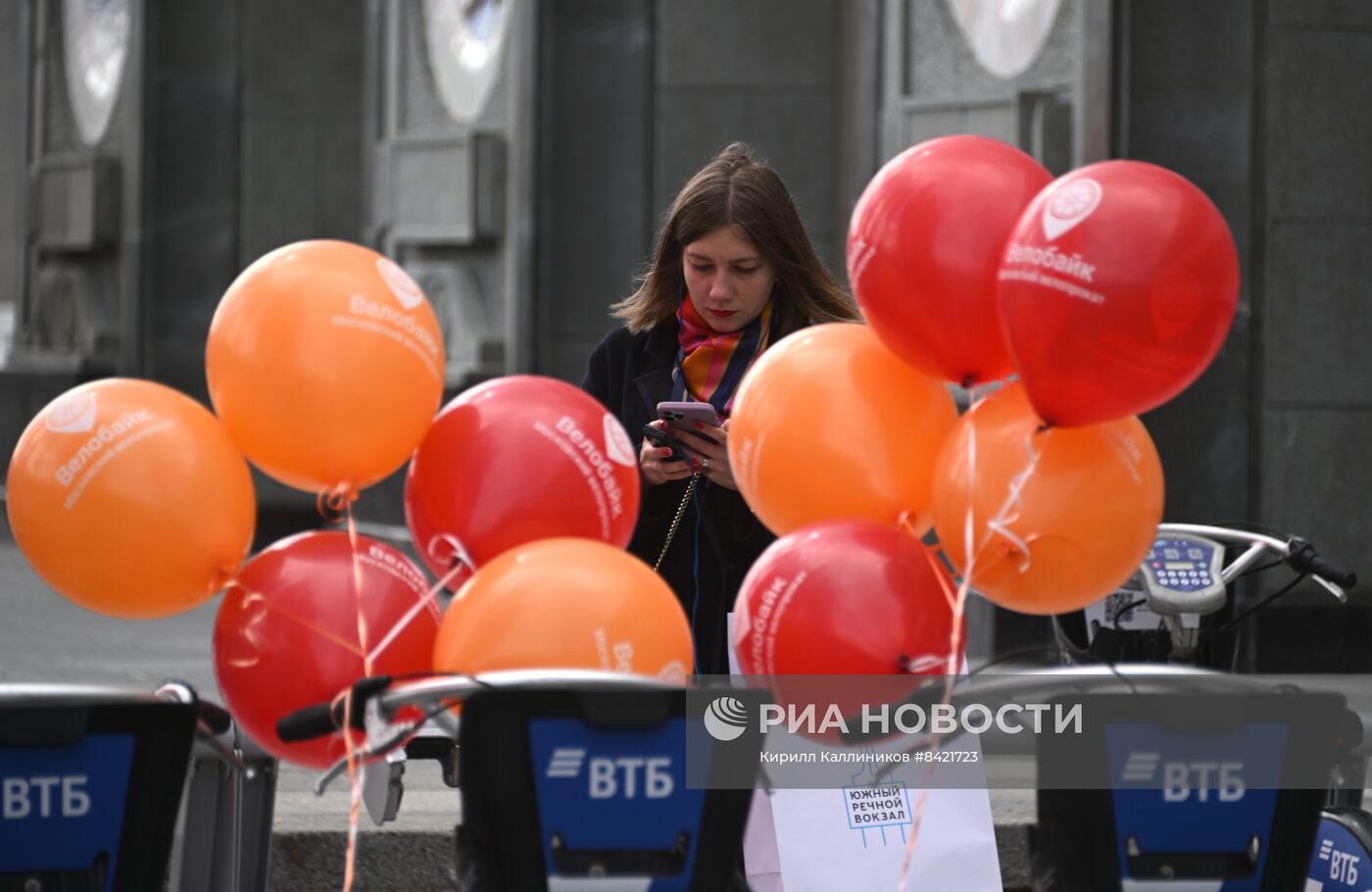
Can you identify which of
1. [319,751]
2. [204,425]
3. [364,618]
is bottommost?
[319,751]

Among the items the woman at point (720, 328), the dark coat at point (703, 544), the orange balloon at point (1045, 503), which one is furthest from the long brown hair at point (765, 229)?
the orange balloon at point (1045, 503)

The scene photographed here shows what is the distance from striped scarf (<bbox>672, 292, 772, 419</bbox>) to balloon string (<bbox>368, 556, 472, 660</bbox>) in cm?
109

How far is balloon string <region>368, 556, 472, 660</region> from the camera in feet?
10.2

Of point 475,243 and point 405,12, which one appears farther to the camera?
point 405,12

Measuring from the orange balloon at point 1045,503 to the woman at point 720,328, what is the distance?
1.05 m

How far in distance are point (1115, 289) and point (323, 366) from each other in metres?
1.23

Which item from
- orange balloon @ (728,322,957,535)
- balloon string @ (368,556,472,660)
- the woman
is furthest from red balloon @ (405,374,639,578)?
the woman

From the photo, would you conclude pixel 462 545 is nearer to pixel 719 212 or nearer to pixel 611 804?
pixel 611 804

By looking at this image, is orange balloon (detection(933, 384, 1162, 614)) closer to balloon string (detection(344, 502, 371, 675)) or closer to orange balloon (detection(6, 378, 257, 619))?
balloon string (detection(344, 502, 371, 675))

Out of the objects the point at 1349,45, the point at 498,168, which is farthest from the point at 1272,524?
the point at 498,168

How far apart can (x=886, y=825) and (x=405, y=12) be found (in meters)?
8.90

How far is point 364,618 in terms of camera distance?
3102 mm

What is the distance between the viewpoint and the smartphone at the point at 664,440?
3.97 metres

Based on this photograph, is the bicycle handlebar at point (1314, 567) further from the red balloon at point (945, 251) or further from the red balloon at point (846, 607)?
the red balloon at point (846, 607)
